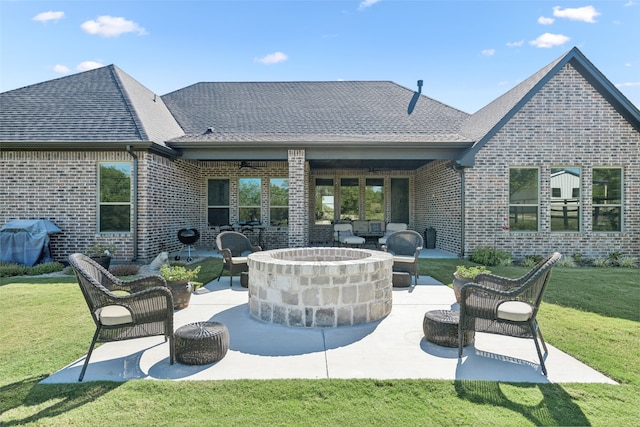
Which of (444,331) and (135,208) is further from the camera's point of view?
(135,208)

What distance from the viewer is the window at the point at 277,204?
43.7 feet

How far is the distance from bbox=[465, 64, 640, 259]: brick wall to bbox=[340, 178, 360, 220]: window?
A: 18.2ft

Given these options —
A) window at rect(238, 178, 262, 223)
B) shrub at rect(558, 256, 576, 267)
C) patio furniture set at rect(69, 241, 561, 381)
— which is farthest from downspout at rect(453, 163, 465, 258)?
window at rect(238, 178, 262, 223)

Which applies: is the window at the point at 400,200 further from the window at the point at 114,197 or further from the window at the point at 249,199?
the window at the point at 114,197

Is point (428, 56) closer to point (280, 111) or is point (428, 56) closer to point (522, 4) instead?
point (522, 4)

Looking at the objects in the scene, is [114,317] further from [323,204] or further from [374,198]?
[374,198]

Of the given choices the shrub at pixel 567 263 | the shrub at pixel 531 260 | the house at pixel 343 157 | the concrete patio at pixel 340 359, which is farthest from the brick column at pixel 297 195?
the shrub at pixel 567 263

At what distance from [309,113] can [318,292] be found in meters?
9.67

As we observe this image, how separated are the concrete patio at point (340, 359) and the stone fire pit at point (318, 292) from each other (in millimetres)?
135

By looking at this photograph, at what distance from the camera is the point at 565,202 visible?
9992 millimetres

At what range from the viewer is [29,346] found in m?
3.74

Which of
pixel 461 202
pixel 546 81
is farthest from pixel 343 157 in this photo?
pixel 546 81

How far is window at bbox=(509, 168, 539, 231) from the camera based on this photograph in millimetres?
10031

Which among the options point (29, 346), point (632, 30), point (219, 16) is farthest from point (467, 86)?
point (29, 346)
